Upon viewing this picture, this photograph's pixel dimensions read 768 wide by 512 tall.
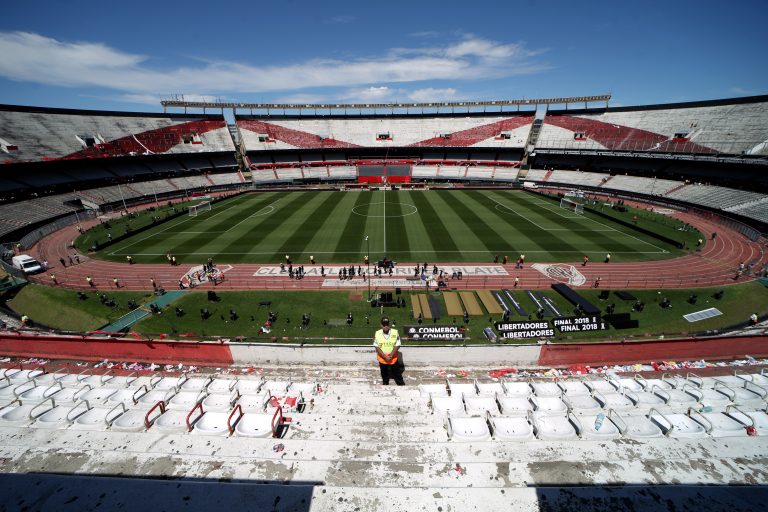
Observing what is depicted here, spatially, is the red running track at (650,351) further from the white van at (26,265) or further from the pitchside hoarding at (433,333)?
the white van at (26,265)

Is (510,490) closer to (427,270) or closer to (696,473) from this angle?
(696,473)

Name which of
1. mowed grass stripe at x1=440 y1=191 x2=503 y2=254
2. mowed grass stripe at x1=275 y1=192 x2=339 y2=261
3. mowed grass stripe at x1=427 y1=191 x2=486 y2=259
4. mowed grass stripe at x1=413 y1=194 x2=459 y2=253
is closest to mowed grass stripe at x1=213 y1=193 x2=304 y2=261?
mowed grass stripe at x1=275 y1=192 x2=339 y2=261

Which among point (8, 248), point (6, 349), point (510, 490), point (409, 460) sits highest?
point (510, 490)

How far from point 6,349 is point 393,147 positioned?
73.8m

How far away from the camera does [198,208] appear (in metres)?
52.4

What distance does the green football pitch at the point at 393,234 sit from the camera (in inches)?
1342

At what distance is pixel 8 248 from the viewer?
34.9m

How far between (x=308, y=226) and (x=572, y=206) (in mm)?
38759

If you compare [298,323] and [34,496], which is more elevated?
[34,496]

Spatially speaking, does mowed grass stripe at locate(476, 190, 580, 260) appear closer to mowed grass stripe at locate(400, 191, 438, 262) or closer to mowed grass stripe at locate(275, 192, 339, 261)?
mowed grass stripe at locate(400, 191, 438, 262)

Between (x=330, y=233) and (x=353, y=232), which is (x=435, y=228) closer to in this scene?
(x=353, y=232)

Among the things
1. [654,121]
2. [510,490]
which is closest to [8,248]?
[510,490]

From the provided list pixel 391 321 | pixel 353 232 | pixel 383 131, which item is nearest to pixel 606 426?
pixel 391 321

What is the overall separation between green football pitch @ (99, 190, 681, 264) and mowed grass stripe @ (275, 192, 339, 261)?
12cm
